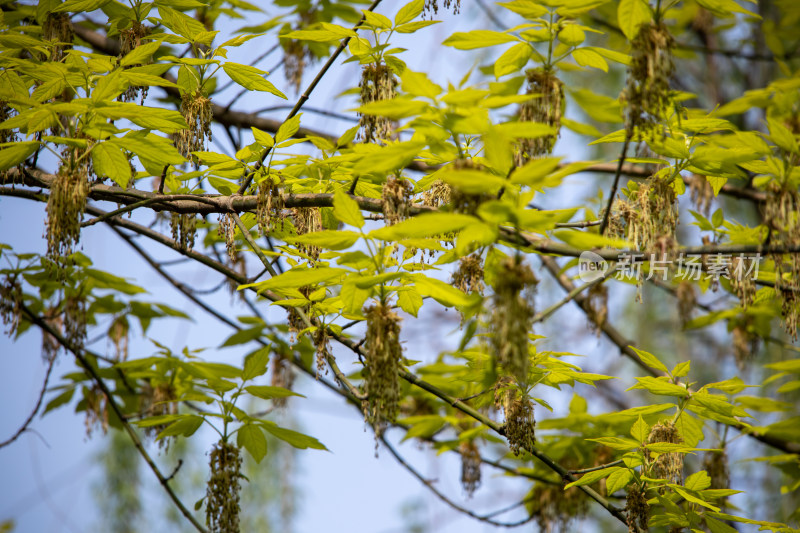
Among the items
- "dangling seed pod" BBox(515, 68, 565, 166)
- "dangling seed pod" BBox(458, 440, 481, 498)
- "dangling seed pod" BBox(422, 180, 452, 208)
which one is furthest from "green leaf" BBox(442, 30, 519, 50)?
"dangling seed pod" BBox(458, 440, 481, 498)

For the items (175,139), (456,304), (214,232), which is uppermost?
(175,139)

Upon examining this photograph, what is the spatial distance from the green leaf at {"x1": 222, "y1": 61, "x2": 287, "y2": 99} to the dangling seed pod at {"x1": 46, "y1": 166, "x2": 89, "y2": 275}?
440mm

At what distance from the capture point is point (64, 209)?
1295mm

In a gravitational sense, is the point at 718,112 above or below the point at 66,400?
above

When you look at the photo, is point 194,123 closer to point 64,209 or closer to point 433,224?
point 64,209

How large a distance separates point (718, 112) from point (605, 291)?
141 cm

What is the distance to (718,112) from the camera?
56.1 inches

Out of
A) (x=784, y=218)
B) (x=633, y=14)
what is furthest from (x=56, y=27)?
(x=784, y=218)

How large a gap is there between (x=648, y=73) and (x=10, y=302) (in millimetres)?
2064

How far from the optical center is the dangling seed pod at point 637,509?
1500 millimetres

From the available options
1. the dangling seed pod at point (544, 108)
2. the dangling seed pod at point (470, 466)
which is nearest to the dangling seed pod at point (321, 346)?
the dangling seed pod at point (544, 108)

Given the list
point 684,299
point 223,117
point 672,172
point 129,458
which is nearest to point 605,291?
point 684,299

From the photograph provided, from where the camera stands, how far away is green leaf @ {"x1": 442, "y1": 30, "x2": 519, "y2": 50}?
125 centimetres

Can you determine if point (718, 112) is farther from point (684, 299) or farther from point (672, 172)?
point (684, 299)
